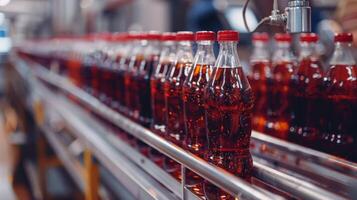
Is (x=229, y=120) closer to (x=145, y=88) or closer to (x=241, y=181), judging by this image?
(x=241, y=181)

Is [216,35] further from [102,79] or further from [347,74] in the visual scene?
[102,79]

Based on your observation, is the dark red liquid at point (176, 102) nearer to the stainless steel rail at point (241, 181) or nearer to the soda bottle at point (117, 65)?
the stainless steel rail at point (241, 181)

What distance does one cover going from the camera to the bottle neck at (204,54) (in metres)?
1.01

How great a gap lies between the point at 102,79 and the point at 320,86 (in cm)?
103

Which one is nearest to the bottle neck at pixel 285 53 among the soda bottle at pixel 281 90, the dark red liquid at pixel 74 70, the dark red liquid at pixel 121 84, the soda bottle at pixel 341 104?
the soda bottle at pixel 281 90

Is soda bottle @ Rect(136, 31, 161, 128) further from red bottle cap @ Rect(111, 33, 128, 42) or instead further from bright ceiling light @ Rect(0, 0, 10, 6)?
bright ceiling light @ Rect(0, 0, 10, 6)

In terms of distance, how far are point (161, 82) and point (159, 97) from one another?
1.6 inches

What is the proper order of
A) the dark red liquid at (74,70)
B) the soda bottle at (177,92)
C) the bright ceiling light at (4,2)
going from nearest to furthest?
the soda bottle at (177,92) < the dark red liquid at (74,70) < the bright ceiling light at (4,2)

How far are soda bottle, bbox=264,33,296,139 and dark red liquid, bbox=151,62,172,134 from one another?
0.90ft

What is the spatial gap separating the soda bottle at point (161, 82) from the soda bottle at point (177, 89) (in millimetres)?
52

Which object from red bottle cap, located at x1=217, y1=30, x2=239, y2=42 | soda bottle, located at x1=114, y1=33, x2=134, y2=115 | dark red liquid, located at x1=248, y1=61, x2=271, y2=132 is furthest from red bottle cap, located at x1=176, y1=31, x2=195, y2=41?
soda bottle, located at x1=114, y1=33, x2=134, y2=115

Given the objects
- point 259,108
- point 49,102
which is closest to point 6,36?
point 49,102

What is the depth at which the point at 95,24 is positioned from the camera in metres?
5.29

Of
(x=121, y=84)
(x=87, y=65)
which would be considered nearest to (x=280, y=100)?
(x=121, y=84)
